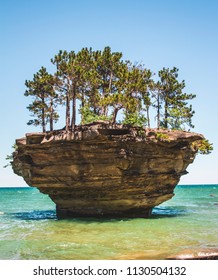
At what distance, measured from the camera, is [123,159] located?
78.7 ft

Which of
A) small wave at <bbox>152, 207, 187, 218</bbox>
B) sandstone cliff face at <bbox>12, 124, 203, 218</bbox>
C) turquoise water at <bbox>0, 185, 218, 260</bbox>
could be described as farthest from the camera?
small wave at <bbox>152, 207, 187, 218</bbox>

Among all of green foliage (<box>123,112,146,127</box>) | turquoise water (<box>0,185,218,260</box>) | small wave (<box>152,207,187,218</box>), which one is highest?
green foliage (<box>123,112,146,127</box>)

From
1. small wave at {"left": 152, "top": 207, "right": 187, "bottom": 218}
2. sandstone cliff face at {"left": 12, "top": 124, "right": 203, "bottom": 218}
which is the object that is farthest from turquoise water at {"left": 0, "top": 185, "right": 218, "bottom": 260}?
small wave at {"left": 152, "top": 207, "right": 187, "bottom": 218}

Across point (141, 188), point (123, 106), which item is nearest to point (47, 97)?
point (123, 106)

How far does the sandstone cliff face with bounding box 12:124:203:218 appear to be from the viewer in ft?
76.9

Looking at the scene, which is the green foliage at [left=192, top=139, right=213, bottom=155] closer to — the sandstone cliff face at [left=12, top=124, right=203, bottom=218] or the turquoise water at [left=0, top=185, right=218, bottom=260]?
the sandstone cliff face at [left=12, top=124, right=203, bottom=218]

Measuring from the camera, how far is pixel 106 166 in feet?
78.6

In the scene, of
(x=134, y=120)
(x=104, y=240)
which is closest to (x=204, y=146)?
(x=134, y=120)

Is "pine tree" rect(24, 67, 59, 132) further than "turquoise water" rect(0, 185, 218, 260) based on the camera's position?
Yes

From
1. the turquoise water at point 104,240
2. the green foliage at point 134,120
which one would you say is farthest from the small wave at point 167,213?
the green foliage at point 134,120

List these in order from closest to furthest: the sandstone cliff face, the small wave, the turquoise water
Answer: the turquoise water
the sandstone cliff face
the small wave

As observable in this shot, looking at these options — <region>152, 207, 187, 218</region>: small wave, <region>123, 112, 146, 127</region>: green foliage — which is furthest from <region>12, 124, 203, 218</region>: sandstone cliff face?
<region>152, 207, 187, 218</region>: small wave

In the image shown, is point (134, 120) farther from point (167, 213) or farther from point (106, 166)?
point (167, 213)

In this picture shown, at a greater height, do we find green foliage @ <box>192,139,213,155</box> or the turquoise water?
green foliage @ <box>192,139,213,155</box>
